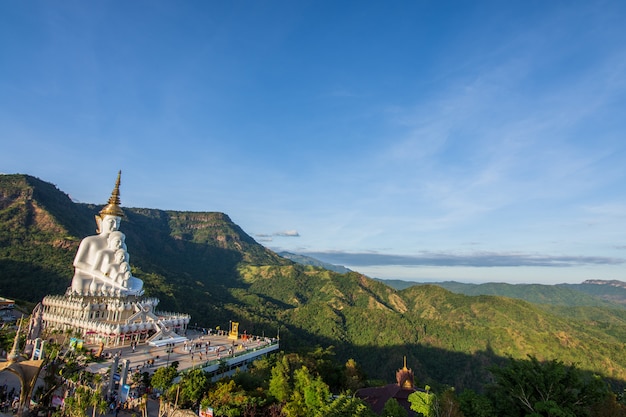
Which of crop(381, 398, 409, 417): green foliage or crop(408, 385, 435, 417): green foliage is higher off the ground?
crop(408, 385, 435, 417): green foliage

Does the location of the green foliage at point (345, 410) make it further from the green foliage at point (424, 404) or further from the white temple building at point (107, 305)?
the white temple building at point (107, 305)

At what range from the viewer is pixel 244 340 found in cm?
3719

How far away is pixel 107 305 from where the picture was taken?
111 ft

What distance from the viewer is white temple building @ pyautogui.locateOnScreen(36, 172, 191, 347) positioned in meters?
31.2

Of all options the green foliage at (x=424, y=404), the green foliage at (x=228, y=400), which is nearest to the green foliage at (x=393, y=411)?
the green foliage at (x=424, y=404)

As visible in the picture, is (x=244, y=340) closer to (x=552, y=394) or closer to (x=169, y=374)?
(x=169, y=374)

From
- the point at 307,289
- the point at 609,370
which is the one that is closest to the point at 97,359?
the point at 609,370

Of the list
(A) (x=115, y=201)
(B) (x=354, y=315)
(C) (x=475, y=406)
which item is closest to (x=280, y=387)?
(C) (x=475, y=406)

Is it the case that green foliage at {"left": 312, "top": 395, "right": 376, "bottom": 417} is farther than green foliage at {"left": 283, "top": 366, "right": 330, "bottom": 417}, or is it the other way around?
green foliage at {"left": 283, "top": 366, "right": 330, "bottom": 417}

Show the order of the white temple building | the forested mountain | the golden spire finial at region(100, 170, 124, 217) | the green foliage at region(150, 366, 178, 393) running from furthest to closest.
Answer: the forested mountain, the golden spire finial at region(100, 170, 124, 217), the white temple building, the green foliage at region(150, 366, 178, 393)

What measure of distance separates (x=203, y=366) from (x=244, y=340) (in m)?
11.6

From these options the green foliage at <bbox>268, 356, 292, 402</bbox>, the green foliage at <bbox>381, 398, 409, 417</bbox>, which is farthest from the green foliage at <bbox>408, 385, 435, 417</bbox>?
the green foliage at <bbox>268, 356, 292, 402</bbox>

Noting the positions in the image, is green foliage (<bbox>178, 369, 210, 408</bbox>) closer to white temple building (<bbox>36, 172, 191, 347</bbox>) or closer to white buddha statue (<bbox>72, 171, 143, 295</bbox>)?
white temple building (<bbox>36, 172, 191, 347</bbox>)

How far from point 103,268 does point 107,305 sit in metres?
4.16
